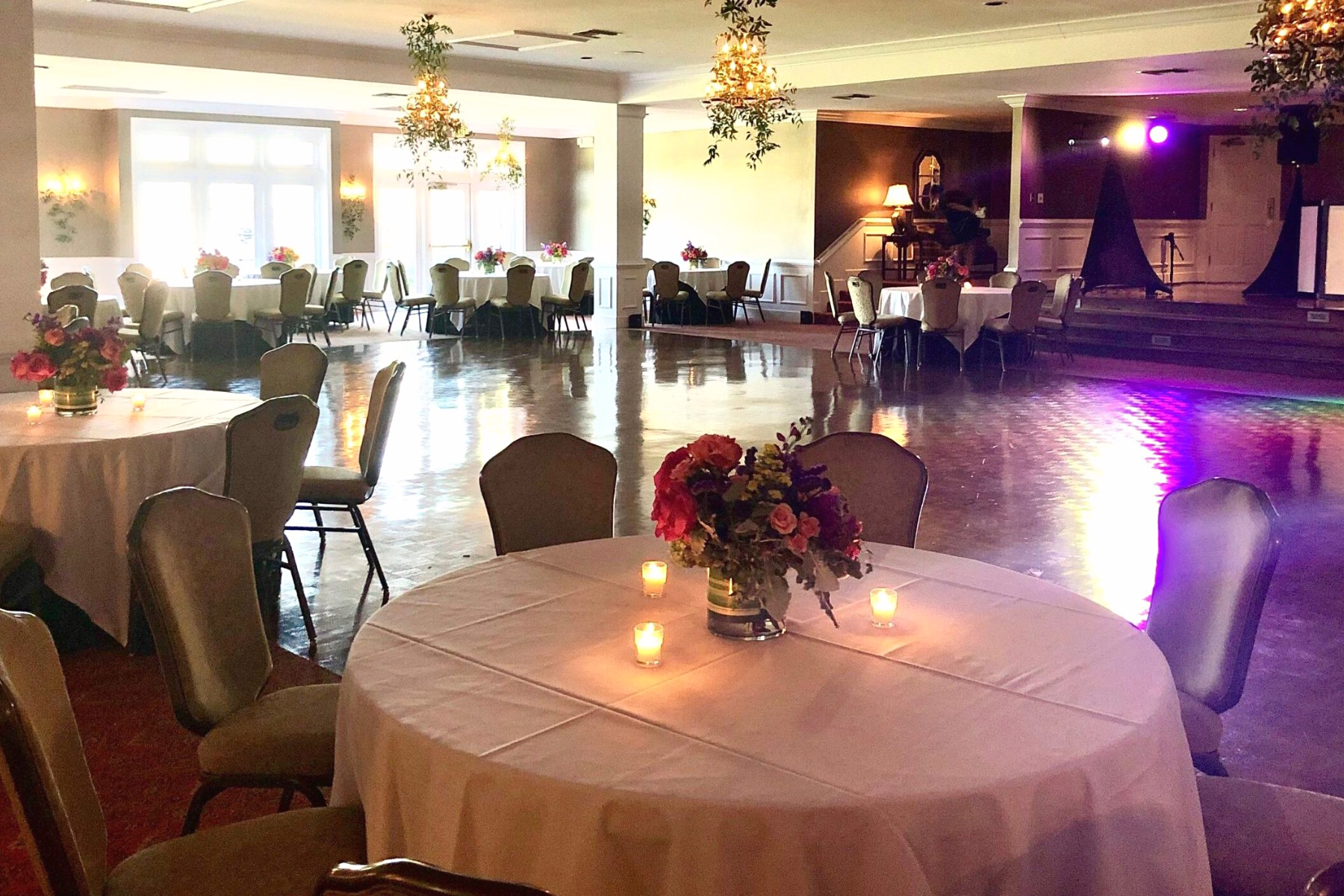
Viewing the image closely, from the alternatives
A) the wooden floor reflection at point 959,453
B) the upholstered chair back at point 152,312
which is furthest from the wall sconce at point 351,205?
the upholstered chair back at point 152,312

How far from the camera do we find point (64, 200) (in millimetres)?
17078

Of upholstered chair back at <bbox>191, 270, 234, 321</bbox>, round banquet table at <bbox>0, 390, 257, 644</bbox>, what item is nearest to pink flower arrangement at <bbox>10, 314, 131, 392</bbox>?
round banquet table at <bbox>0, 390, 257, 644</bbox>

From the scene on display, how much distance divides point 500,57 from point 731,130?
6683 millimetres

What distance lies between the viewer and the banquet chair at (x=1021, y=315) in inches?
470

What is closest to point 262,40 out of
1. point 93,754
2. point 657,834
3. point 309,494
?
point 309,494

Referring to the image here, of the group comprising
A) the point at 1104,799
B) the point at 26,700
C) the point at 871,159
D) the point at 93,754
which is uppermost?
the point at 871,159

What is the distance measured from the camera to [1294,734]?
3715mm

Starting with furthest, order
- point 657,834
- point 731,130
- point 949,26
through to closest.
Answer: point 949,26
point 731,130
point 657,834

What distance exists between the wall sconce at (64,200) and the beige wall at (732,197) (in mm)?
8434

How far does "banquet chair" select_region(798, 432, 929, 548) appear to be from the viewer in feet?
11.5

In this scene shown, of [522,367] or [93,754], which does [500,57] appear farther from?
[93,754]

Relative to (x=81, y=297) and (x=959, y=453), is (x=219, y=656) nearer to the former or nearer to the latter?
(x=959, y=453)

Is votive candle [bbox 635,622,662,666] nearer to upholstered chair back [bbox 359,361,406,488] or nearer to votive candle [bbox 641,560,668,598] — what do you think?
votive candle [bbox 641,560,668,598]

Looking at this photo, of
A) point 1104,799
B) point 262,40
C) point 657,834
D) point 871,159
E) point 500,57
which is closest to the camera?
point 657,834
